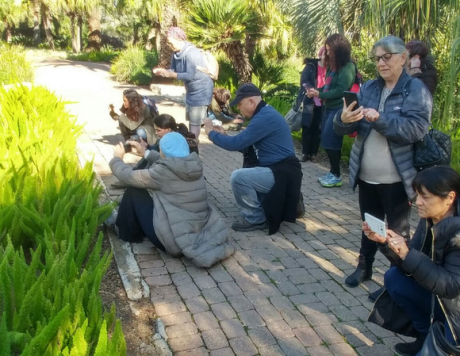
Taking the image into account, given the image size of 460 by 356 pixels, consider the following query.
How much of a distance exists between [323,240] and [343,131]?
1635mm

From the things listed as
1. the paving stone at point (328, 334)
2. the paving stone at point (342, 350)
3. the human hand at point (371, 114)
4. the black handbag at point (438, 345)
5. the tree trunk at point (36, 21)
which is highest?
the tree trunk at point (36, 21)

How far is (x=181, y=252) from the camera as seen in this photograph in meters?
4.18

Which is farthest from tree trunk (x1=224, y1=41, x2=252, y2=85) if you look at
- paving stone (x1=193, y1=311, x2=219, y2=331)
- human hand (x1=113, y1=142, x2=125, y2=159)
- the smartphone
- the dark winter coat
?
the dark winter coat

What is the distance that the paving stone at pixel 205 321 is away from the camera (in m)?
3.32

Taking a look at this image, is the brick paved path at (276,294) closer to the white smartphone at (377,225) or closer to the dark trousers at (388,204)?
the dark trousers at (388,204)

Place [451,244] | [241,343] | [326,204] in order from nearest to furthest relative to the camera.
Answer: [451,244]
[241,343]
[326,204]

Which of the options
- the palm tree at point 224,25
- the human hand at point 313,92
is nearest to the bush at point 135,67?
the palm tree at point 224,25

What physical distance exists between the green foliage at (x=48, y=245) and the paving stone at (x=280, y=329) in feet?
3.45

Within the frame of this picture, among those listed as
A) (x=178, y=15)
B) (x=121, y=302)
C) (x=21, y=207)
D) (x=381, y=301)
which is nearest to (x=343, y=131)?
(x=381, y=301)

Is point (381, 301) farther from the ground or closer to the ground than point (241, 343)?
farther from the ground

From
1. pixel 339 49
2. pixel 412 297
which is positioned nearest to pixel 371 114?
pixel 412 297

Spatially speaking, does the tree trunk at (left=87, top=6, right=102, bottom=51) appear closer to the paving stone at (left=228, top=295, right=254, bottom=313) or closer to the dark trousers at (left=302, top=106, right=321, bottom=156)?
the dark trousers at (left=302, top=106, right=321, bottom=156)

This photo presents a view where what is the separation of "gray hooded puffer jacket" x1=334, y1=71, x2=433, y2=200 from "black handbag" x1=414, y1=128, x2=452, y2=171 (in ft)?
0.18

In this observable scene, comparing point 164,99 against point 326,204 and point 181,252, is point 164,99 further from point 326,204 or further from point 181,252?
point 181,252
